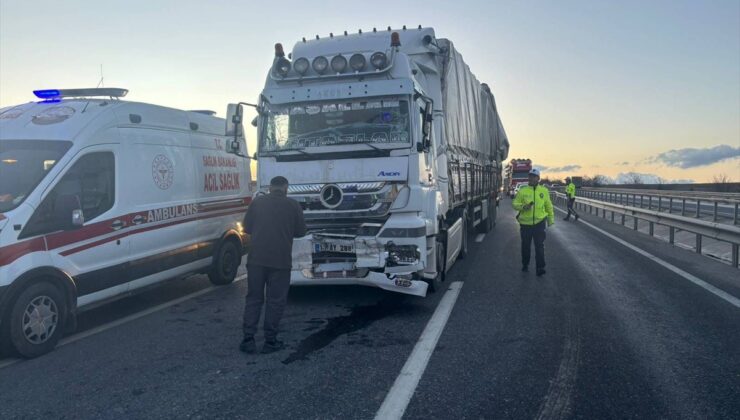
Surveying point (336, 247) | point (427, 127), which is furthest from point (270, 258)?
point (427, 127)

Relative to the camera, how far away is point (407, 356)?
5.17 m

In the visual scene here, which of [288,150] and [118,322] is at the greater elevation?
[288,150]

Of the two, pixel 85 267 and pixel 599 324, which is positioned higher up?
pixel 85 267

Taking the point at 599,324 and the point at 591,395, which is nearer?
the point at 591,395

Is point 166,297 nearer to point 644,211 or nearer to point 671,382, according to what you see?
point 671,382

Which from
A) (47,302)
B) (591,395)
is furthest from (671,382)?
(47,302)

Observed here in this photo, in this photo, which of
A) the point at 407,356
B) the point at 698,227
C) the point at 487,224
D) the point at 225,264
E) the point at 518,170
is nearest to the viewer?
the point at 407,356

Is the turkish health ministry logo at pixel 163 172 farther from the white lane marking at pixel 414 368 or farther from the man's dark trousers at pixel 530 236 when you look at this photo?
the man's dark trousers at pixel 530 236

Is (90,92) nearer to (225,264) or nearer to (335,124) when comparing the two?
(335,124)

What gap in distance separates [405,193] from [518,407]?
3.46m

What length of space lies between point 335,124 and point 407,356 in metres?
3.42

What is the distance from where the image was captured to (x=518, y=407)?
156 inches

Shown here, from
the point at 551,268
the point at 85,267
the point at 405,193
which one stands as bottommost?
the point at 551,268

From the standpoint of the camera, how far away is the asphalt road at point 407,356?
4.07 metres
